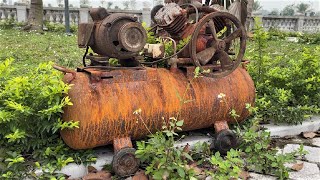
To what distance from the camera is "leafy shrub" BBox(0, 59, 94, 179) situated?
9.43ft

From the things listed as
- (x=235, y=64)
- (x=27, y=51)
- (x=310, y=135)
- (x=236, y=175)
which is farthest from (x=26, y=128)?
(x=27, y=51)

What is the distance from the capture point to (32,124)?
120 inches

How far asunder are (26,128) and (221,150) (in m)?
1.75

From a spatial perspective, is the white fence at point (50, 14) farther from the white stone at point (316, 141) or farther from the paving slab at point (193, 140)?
the paving slab at point (193, 140)

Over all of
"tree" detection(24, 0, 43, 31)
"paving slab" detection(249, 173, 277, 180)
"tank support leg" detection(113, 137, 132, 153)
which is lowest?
"paving slab" detection(249, 173, 277, 180)

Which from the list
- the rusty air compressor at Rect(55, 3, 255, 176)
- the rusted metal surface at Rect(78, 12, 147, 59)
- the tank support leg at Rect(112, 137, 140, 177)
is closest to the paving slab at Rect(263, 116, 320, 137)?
the rusty air compressor at Rect(55, 3, 255, 176)

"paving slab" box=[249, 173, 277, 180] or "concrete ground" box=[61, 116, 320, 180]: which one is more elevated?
"concrete ground" box=[61, 116, 320, 180]

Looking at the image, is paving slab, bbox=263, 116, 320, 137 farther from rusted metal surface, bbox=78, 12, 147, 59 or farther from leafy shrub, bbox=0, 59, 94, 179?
leafy shrub, bbox=0, 59, 94, 179

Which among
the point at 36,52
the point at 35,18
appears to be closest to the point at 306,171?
the point at 36,52

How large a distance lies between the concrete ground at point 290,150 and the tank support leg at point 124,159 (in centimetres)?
16

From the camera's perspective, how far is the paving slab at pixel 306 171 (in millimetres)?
3244

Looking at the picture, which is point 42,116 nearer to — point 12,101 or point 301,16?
point 12,101

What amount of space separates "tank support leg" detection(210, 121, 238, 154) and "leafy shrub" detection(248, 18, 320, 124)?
30.6 inches

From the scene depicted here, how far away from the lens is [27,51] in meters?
8.54
